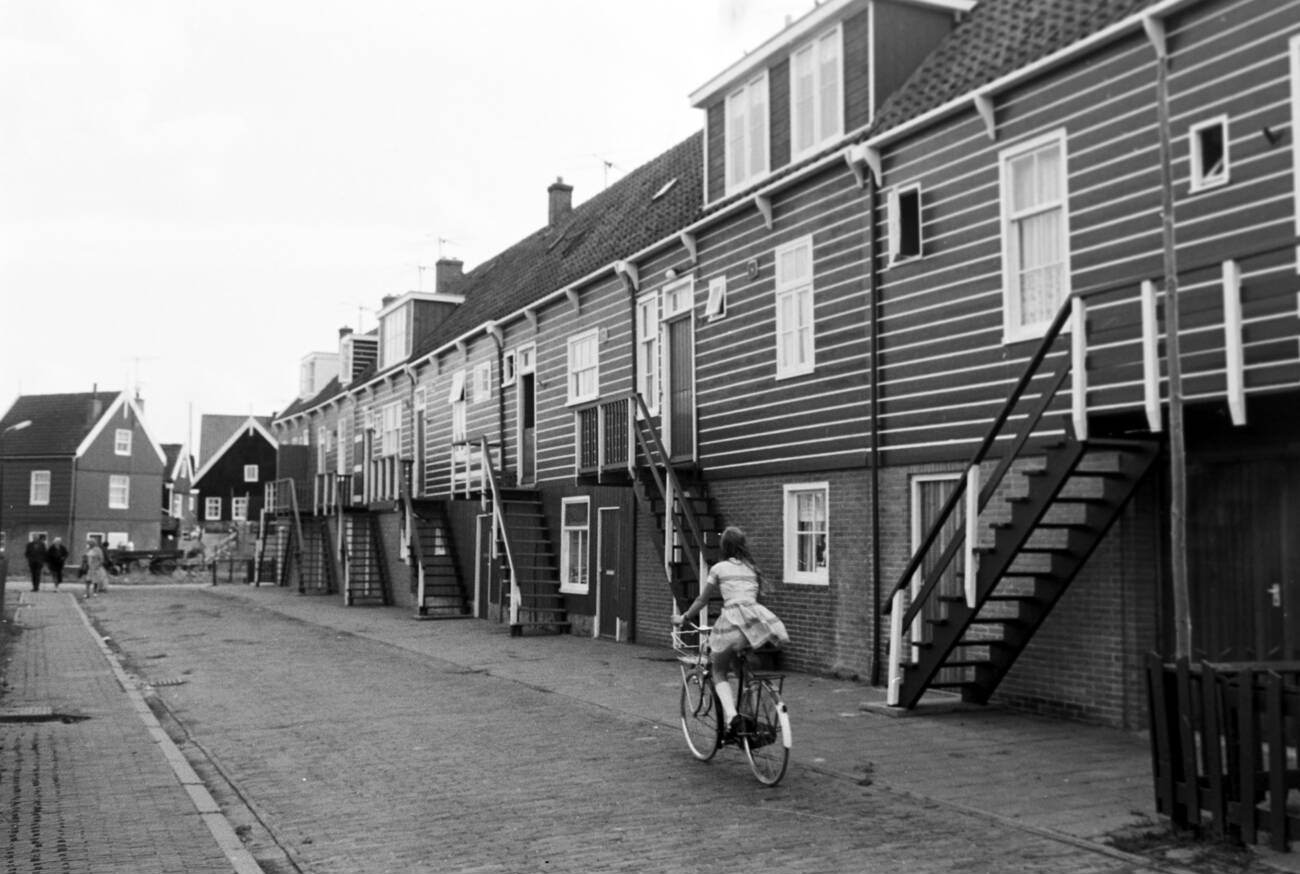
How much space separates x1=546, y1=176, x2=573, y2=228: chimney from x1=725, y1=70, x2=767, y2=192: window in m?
14.3

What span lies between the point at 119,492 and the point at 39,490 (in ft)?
12.0

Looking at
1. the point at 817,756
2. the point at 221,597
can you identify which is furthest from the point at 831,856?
the point at 221,597

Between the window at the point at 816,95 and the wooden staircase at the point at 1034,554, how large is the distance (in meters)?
5.77

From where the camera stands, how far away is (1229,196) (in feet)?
33.6

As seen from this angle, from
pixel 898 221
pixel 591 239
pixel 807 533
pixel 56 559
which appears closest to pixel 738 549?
pixel 898 221

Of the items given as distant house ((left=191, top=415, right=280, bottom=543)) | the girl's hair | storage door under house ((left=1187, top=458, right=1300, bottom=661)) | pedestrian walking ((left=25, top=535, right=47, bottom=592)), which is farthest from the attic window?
distant house ((left=191, top=415, right=280, bottom=543))

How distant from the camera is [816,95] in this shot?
1614 cm

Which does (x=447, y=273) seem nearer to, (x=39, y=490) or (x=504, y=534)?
(x=504, y=534)

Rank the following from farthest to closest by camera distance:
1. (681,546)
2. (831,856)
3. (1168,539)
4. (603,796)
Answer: (681,546), (1168,539), (603,796), (831,856)

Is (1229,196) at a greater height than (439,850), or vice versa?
(1229,196)

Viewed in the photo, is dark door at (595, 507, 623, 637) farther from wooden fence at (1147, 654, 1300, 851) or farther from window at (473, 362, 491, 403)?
wooden fence at (1147, 654, 1300, 851)

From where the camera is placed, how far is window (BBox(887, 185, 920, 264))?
1405 centimetres

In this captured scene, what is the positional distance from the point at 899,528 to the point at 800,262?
393 cm

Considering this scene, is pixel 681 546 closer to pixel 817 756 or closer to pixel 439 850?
pixel 817 756
